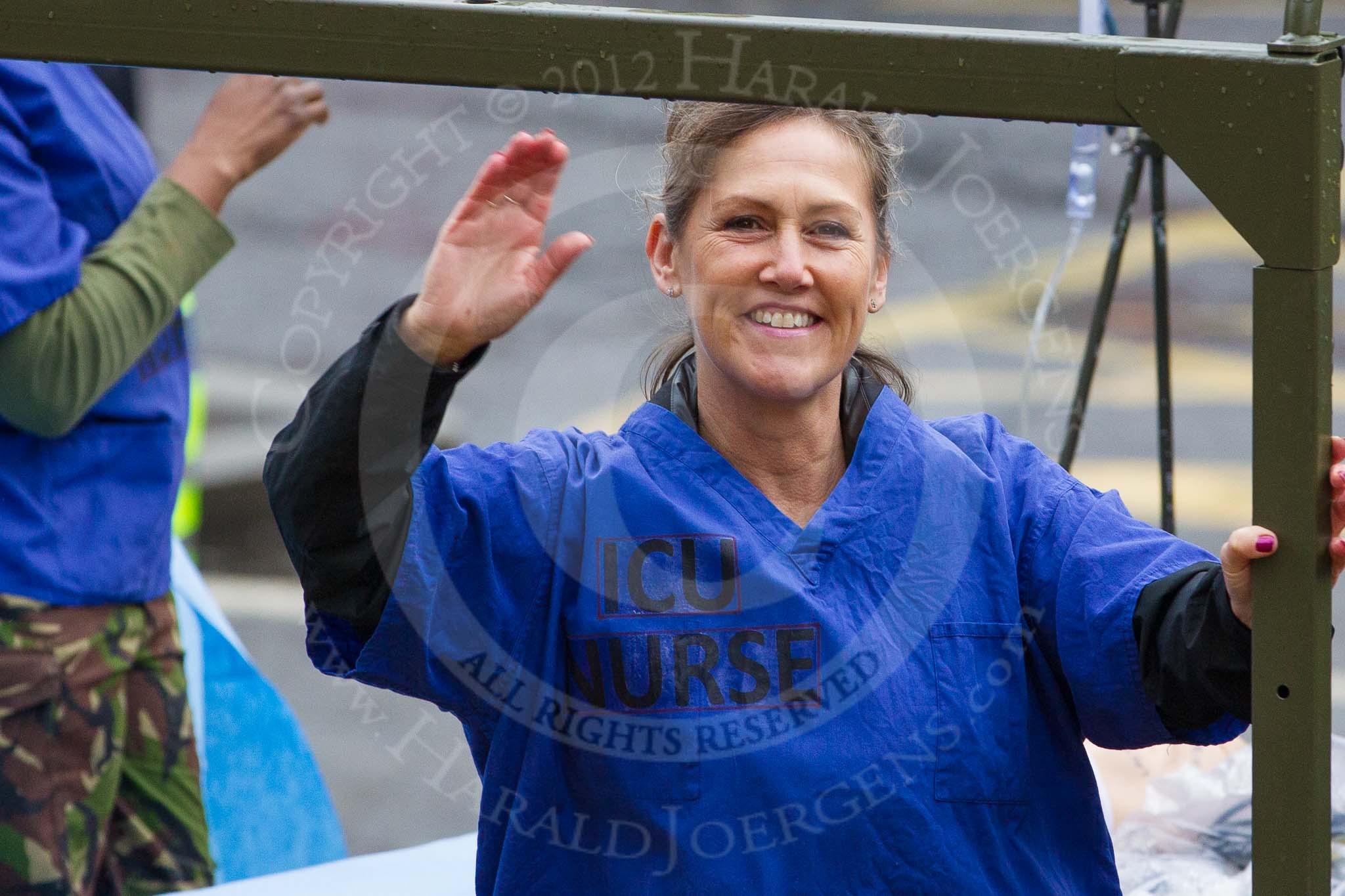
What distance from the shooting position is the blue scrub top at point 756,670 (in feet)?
4.02

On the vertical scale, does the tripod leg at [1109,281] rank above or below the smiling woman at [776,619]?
above

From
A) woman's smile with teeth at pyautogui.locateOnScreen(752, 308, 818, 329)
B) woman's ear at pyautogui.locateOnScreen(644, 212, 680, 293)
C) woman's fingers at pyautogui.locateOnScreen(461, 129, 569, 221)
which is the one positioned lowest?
woman's smile with teeth at pyautogui.locateOnScreen(752, 308, 818, 329)

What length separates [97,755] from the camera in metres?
1.80

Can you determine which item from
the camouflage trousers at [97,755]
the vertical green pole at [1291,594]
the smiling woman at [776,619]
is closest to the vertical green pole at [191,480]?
the camouflage trousers at [97,755]

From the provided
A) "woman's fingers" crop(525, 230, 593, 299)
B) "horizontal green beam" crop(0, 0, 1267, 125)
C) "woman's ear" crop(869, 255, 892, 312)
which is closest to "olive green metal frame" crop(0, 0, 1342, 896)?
"horizontal green beam" crop(0, 0, 1267, 125)

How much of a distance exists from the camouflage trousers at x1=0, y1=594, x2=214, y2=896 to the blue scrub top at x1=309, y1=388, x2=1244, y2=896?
0.69 meters

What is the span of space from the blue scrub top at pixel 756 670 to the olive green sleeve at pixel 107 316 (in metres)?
0.64

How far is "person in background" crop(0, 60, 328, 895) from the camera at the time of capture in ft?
5.44

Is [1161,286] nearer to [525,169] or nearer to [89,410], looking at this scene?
[525,169]

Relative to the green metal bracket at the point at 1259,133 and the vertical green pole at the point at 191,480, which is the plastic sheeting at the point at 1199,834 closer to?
the green metal bracket at the point at 1259,133

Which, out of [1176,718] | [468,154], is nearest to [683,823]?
[1176,718]

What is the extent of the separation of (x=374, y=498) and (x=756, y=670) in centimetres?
37

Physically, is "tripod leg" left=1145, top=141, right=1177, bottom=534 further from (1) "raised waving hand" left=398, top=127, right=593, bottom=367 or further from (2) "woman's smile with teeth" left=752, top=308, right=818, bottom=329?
(1) "raised waving hand" left=398, top=127, right=593, bottom=367

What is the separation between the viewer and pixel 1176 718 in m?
1.25
